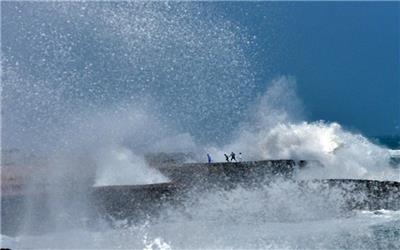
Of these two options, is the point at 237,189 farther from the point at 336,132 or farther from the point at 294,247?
the point at 336,132

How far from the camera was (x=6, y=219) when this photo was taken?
50.3 ft

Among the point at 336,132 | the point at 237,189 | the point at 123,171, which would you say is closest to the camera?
the point at 237,189

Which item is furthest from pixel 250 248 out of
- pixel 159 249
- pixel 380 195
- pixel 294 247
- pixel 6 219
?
pixel 380 195

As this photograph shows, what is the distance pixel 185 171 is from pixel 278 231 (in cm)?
512

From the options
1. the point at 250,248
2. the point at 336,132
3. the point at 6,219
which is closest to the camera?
the point at 250,248

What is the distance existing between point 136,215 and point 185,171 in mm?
3309

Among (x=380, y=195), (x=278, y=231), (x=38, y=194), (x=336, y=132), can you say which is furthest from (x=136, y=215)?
(x=336, y=132)

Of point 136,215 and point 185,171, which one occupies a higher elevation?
point 185,171

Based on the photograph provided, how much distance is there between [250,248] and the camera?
13.6 metres

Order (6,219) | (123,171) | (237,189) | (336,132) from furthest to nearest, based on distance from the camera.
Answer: (336,132)
(123,171)
(237,189)
(6,219)

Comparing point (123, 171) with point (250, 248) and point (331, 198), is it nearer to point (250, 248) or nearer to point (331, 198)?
point (331, 198)

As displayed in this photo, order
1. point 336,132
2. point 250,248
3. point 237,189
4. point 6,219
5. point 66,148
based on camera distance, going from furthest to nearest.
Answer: point 336,132, point 66,148, point 237,189, point 6,219, point 250,248

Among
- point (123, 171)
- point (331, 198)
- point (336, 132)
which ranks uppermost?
point (336, 132)

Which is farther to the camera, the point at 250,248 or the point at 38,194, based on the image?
the point at 38,194
